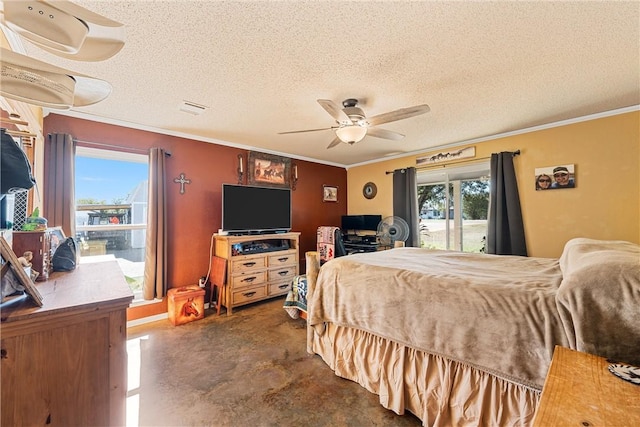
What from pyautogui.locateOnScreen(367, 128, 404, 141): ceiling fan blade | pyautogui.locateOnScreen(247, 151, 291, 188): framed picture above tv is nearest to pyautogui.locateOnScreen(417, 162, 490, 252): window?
pyautogui.locateOnScreen(367, 128, 404, 141): ceiling fan blade

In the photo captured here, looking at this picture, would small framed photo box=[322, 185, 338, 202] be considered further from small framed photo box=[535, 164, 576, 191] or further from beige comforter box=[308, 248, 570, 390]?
small framed photo box=[535, 164, 576, 191]

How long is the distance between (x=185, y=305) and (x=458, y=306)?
9.37 ft

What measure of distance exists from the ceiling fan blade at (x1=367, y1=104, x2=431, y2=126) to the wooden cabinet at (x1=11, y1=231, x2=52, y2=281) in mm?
2241

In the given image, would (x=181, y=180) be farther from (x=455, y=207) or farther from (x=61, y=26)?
(x=455, y=207)

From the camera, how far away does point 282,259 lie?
12.1 feet

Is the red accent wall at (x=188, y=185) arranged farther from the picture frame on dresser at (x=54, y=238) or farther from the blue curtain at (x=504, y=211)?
the blue curtain at (x=504, y=211)

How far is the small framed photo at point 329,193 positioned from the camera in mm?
5012

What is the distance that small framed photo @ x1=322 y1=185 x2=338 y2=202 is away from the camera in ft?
16.4

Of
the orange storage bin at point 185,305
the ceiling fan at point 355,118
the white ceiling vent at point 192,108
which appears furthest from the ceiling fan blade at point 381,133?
the orange storage bin at point 185,305

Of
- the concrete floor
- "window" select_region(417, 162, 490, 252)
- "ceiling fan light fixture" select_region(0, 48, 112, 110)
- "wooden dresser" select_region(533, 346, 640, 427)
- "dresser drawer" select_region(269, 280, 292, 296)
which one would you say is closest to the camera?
"wooden dresser" select_region(533, 346, 640, 427)

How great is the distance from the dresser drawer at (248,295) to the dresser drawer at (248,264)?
0.27 metres

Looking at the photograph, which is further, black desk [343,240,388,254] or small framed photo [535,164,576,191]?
black desk [343,240,388,254]

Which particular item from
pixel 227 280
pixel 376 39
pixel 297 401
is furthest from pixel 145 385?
pixel 376 39

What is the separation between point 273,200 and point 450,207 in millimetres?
2794
